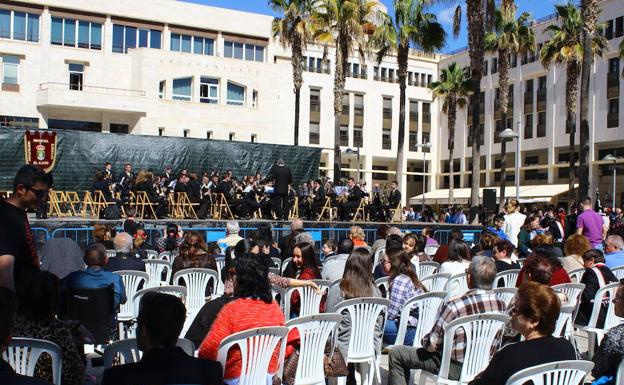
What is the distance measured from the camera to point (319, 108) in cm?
5734

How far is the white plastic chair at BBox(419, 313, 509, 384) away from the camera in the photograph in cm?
523

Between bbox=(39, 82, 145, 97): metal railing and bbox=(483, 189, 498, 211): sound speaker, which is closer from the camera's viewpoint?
bbox=(483, 189, 498, 211): sound speaker

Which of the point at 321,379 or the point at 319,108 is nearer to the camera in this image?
the point at 321,379

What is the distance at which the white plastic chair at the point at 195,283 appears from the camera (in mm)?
8188

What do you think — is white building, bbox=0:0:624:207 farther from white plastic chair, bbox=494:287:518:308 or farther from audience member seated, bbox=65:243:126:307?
audience member seated, bbox=65:243:126:307

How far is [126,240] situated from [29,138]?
12052 millimetres

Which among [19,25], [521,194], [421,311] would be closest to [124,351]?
[421,311]

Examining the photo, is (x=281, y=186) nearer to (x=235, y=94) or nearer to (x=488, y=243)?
(x=488, y=243)

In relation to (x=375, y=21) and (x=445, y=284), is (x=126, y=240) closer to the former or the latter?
(x=445, y=284)

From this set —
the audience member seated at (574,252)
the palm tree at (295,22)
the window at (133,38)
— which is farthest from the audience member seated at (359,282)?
the window at (133,38)

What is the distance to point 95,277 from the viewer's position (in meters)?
6.41

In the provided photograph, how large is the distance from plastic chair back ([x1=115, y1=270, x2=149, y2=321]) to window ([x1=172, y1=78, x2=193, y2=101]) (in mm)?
36179

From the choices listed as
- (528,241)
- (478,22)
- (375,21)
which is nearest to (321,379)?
(528,241)

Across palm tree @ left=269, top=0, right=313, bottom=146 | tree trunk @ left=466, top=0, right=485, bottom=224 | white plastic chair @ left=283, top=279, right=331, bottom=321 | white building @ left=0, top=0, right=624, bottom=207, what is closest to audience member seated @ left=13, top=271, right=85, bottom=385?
white plastic chair @ left=283, top=279, right=331, bottom=321
